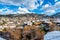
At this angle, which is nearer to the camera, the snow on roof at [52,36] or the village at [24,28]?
the snow on roof at [52,36]

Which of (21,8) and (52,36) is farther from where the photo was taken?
(21,8)

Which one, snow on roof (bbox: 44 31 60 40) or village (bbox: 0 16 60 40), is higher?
village (bbox: 0 16 60 40)

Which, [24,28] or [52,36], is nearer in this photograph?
[52,36]

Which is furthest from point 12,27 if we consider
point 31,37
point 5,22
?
point 31,37

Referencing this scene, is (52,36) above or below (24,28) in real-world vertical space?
below

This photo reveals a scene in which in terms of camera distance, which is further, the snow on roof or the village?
the village

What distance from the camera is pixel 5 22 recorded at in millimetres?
4984

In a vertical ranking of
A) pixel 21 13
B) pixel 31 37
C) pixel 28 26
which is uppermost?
pixel 21 13

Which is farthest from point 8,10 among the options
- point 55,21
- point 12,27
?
point 55,21

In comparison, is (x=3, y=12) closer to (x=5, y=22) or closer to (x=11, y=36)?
(x=5, y=22)

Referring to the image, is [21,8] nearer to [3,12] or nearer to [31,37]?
[3,12]

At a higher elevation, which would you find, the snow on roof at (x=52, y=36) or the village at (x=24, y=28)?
the village at (x=24, y=28)

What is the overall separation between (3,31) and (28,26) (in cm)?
70

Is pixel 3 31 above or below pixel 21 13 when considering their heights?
below
